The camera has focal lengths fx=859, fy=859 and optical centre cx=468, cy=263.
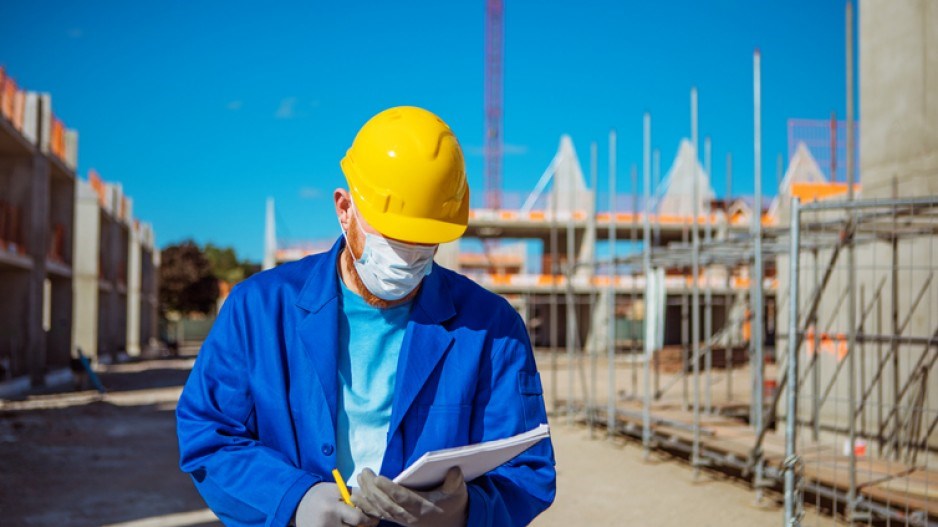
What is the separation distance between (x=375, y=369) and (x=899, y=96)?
9306 mm

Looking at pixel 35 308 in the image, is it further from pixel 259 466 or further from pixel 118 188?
pixel 259 466

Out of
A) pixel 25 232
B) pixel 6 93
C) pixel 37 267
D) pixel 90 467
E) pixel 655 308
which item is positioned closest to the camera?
pixel 90 467

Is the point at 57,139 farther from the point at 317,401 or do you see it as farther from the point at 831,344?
the point at 317,401

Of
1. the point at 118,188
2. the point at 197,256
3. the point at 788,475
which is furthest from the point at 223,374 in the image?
the point at 197,256

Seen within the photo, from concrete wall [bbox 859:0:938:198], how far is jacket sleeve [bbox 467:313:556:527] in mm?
8180

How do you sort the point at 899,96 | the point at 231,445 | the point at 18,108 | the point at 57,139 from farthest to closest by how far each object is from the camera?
the point at 57,139 < the point at 18,108 < the point at 899,96 < the point at 231,445

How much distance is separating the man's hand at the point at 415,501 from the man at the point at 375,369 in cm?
6

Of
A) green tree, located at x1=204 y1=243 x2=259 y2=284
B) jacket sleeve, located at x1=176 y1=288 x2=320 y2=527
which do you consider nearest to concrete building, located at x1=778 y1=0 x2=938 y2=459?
jacket sleeve, located at x1=176 y1=288 x2=320 y2=527

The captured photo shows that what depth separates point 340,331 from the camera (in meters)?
1.96

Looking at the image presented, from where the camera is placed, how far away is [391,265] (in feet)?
6.36

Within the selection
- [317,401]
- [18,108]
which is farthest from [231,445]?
[18,108]

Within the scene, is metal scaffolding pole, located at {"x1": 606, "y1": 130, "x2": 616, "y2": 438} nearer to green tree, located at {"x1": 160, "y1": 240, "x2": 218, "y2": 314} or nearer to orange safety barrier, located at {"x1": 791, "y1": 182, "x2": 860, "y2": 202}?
orange safety barrier, located at {"x1": 791, "y1": 182, "x2": 860, "y2": 202}

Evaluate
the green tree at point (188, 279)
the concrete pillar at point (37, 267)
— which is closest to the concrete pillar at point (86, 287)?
the concrete pillar at point (37, 267)

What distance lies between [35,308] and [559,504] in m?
15.8
